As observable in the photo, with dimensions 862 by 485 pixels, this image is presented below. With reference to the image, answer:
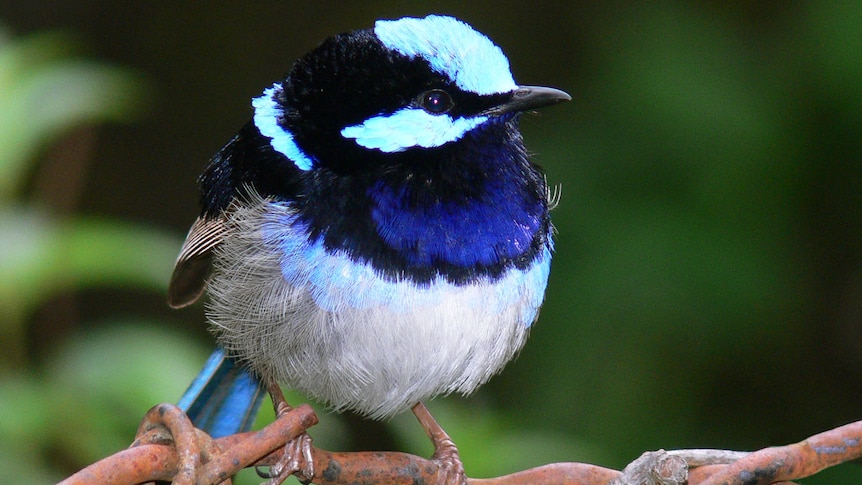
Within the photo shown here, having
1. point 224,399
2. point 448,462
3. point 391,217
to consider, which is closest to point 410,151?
point 391,217

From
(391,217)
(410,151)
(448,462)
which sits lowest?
(448,462)

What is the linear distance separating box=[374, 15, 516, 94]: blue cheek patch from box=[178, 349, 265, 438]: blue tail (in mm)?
1096

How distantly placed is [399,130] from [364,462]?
88 centimetres

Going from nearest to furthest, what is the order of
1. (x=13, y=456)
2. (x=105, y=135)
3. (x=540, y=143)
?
(x=13, y=456), (x=540, y=143), (x=105, y=135)

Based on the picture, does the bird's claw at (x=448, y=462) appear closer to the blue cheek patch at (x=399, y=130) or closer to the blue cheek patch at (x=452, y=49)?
the blue cheek patch at (x=399, y=130)

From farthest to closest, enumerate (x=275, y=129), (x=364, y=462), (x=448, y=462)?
(x=448, y=462)
(x=275, y=129)
(x=364, y=462)

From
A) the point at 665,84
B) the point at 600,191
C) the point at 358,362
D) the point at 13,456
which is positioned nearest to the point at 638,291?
the point at 600,191

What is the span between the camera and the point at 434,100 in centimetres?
250

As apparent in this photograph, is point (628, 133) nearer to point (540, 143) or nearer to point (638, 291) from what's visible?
point (540, 143)

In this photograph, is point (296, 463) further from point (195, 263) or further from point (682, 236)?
point (682, 236)

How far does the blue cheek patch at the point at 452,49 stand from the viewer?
2463 mm

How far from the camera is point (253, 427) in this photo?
3143 millimetres

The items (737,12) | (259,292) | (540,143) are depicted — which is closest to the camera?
(259,292)

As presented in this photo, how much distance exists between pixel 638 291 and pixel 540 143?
101 cm
